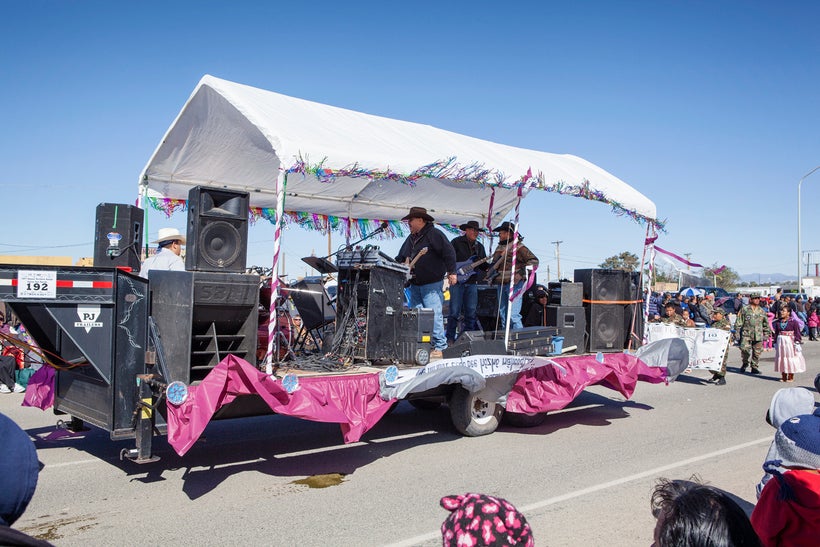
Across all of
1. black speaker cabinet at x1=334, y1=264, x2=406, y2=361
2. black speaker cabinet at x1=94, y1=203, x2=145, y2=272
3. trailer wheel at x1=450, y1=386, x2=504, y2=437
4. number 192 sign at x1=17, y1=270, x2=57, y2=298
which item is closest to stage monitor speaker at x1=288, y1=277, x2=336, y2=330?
black speaker cabinet at x1=334, y1=264, x2=406, y2=361

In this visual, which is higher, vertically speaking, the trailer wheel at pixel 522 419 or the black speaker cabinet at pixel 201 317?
the black speaker cabinet at pixel 201 317

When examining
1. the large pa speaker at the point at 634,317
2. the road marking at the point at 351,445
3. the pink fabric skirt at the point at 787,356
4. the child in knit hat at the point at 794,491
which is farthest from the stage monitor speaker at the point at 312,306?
the pink fabric skirt at the point at 787,356

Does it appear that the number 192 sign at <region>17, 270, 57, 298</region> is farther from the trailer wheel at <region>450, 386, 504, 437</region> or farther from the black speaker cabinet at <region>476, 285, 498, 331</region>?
the black speaker cabinet at <region>476, 285, 498, 331</region>

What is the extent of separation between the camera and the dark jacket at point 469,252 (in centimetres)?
Result: 1075

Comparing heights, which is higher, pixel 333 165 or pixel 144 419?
pixel 333 165

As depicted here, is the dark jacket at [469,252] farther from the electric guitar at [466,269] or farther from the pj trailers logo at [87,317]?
the pj trailers logo at [87,317]

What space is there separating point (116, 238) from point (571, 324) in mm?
5935

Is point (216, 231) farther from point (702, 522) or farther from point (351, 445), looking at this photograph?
point (702, 522)

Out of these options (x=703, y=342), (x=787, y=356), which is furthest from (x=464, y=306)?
(x=787, y=356)

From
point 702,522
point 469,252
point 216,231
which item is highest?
point 469,252

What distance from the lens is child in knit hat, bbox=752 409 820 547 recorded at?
8.09ft

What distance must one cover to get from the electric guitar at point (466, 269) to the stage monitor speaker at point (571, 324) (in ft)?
5.02

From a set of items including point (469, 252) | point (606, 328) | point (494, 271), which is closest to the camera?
point (606, 328)

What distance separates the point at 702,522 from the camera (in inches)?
76.5
